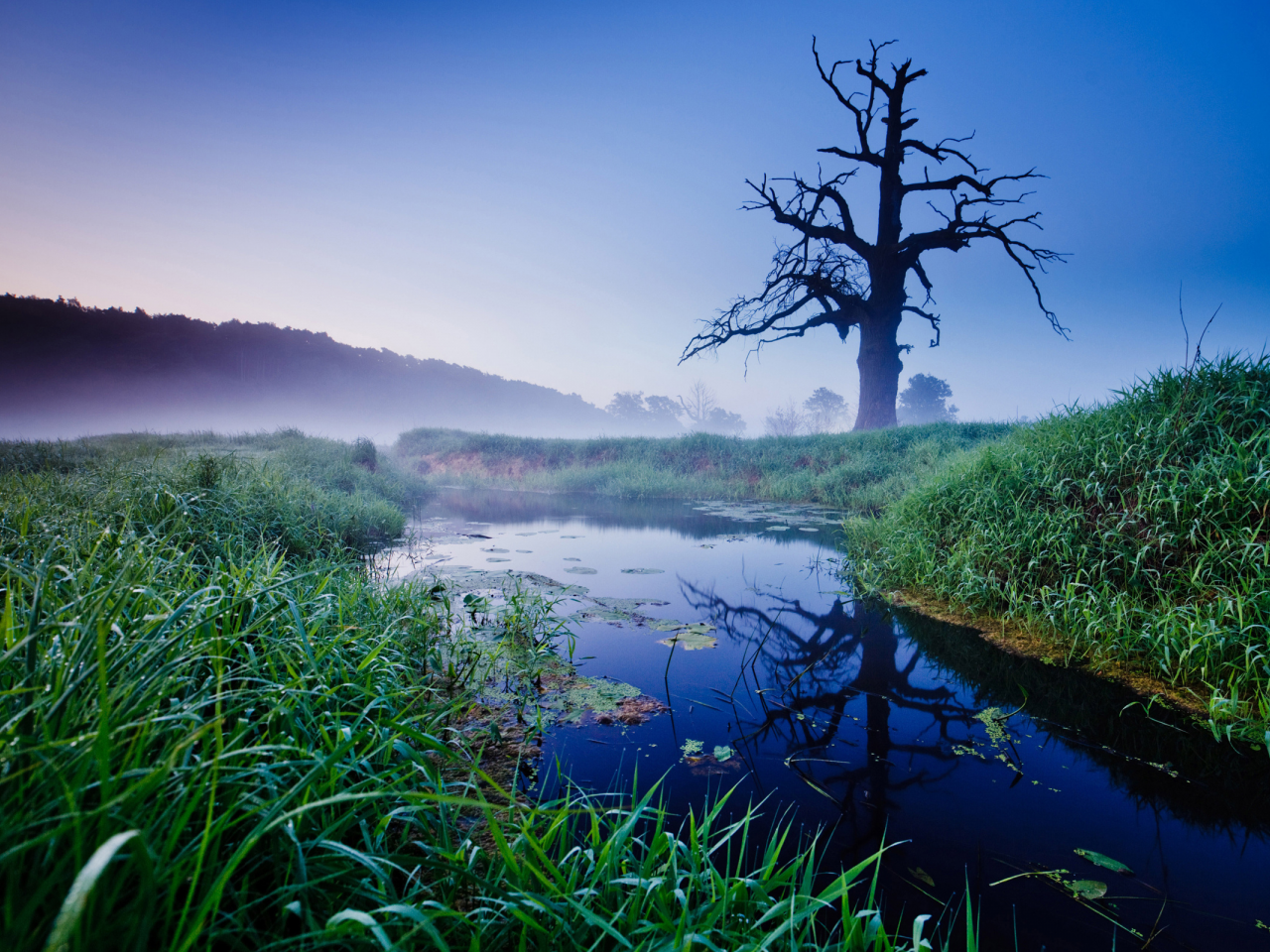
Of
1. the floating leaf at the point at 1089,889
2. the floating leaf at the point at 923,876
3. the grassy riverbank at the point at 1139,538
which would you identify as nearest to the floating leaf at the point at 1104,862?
the floating leaf at the point at 1089,889

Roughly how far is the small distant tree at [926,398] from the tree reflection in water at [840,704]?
199 feet

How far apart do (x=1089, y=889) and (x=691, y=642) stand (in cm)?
257

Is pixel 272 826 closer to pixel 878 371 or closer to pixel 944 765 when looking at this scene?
pixel 944 765

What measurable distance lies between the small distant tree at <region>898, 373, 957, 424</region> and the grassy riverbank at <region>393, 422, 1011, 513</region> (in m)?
49.4

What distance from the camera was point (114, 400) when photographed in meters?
23.5

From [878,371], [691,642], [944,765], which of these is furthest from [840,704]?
[878,371]

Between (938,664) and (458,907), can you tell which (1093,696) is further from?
(458,907)

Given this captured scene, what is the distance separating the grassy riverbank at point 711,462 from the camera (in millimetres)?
12172

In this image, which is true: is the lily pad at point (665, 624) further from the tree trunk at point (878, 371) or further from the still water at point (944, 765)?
the tree trunk at point (878, 371)

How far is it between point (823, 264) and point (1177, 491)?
14298mm

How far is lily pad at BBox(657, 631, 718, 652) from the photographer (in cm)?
394

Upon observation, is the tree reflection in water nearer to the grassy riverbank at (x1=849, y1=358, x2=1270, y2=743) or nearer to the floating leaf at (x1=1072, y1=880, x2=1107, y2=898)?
the floating leaf at (x1=1072, y1=880, x2=1107, y2=898)

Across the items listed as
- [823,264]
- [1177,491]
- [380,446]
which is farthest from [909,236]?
[380,446]

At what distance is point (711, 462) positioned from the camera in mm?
16672
